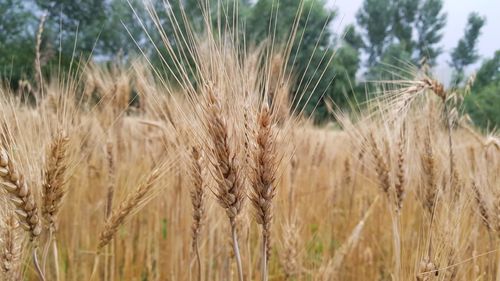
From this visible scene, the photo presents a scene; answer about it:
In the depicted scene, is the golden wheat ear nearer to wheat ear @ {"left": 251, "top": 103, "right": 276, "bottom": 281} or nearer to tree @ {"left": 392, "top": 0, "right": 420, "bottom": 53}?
wheat ear @ {"left": 251, "top": 103, "right": 276, "bottom": 281}

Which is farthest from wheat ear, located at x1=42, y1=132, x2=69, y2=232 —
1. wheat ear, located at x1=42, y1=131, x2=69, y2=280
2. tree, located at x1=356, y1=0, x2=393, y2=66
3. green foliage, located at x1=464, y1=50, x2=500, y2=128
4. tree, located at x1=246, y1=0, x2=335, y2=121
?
tree, located at x1=356, y1=0, x2=393, y2=66

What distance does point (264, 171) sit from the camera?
0.71m

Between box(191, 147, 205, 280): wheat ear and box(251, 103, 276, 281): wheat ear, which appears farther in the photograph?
box(191, 147, 205, 280): wheat ear

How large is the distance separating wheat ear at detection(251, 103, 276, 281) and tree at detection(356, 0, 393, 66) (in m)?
14.1

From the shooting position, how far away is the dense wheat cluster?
736 mm

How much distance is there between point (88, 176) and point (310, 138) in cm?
152

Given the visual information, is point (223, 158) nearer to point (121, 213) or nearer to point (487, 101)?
point (121, 213)

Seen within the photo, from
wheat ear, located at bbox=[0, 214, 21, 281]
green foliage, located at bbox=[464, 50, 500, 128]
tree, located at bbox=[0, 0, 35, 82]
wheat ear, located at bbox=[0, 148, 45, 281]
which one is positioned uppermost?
tree, located at bbox=[0, 0, 35, 82]

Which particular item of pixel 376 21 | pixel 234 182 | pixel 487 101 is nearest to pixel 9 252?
pixel 234 182

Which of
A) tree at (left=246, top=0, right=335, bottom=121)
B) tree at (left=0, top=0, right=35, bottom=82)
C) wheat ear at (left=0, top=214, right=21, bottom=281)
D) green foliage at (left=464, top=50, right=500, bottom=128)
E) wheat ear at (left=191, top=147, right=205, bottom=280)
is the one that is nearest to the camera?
tree at (left=246, top=0, right=335, bottom=121)

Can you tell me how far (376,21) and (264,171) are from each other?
17.4 metres

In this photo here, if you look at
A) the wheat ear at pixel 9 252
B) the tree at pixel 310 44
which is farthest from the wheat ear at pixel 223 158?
the wheat ear at pixel 9 252

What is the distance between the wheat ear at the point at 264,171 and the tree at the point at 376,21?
14110 millimetres

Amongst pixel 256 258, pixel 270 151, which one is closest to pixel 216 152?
pixel 270 151
